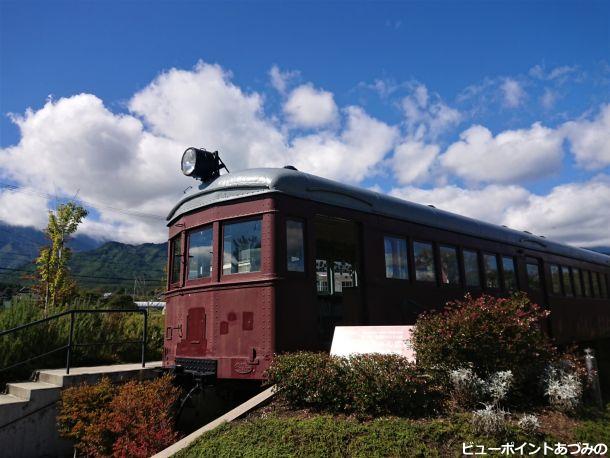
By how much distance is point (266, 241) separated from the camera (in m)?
6.98

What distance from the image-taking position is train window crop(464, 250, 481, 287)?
10461 millimetres

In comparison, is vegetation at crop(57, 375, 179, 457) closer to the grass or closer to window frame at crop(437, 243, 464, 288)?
the grass

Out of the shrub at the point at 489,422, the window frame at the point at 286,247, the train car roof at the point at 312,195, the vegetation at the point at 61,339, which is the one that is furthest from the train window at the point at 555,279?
the vegetation at the point at 61,339

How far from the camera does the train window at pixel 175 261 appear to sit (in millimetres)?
8742

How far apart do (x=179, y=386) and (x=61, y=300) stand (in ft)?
47.8

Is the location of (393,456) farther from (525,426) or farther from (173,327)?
(173,327)

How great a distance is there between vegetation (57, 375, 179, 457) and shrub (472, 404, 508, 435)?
3.74m

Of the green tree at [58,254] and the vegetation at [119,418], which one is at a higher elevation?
the green tree at [58,254]

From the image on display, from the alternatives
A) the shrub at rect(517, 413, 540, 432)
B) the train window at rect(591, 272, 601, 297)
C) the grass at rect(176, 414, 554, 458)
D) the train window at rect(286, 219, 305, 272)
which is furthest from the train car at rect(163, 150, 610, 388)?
the train window at rect(591, 272, 601, 297)

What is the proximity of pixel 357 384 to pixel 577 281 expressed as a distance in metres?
13.2

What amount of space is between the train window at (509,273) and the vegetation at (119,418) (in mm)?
8482

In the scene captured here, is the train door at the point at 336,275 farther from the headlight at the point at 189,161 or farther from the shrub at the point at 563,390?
the shrub at the point at 563,390

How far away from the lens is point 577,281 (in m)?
15.6

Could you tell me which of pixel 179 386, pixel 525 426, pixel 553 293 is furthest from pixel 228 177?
pixel 553 293
